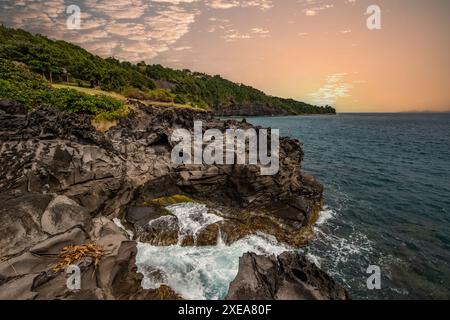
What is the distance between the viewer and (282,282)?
32.6 ft

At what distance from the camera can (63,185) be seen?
18.4 meters

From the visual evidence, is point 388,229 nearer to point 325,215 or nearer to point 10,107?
point 325,215

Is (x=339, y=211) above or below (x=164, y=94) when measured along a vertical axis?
below

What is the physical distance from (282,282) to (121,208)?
15.6 m

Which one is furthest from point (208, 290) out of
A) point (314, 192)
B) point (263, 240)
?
point (314, 192)

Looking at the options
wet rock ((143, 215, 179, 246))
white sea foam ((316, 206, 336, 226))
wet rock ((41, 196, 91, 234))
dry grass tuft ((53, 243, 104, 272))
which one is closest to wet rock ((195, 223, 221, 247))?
wet rock ((143, 215, 179, 246))

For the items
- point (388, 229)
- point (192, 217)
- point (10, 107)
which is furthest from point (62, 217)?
point (388, 229)

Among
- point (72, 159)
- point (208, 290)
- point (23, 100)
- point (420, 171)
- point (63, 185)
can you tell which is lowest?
point (208, 290)

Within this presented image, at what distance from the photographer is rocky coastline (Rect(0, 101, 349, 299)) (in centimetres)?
979

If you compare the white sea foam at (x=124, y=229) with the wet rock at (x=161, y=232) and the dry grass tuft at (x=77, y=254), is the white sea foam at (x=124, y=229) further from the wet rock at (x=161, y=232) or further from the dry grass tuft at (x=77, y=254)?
the dry grass tuft at (x=77, y=254)

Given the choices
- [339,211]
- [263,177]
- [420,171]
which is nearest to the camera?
[263,177]

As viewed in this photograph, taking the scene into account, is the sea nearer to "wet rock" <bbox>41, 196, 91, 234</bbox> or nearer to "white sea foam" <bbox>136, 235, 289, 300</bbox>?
"white sea foam" <bbox>136, 235, 289, 300</bbox>

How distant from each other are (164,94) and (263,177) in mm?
95008

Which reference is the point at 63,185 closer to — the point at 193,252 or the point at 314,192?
the point at 193,252
